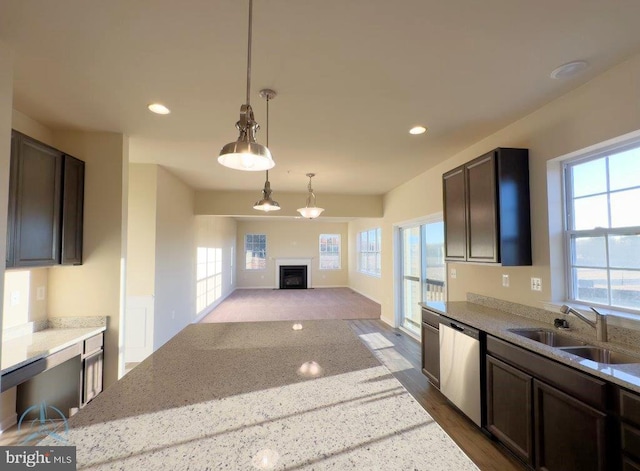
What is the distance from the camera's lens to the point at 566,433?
167 centimetres

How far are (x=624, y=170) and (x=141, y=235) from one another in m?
4.81

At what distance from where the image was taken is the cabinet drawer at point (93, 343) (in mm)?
2609

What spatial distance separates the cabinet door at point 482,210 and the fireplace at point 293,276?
8.66 m

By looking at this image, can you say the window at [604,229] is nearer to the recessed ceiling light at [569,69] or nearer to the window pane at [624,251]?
the window pane at [624,251]

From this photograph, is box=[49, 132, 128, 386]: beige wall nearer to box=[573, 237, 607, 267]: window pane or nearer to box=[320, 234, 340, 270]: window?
box=[573, 237, 607, 267]: window pane

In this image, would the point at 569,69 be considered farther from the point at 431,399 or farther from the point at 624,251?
the point at 431,399

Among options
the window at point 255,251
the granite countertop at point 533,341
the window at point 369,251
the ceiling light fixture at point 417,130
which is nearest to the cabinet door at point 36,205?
the ceiling light fixture at point 417,130

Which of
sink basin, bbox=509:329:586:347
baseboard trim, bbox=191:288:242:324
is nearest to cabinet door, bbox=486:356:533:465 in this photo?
sink basin, bbox=509:329:586:347

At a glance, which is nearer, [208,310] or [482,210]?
[482,210]

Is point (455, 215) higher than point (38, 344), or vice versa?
point (455, 215)

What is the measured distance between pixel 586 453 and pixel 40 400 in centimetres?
386

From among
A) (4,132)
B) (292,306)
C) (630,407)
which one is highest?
(4,132)

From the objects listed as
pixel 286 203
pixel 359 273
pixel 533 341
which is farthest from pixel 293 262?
pixel 533 341

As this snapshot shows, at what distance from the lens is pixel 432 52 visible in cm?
179
